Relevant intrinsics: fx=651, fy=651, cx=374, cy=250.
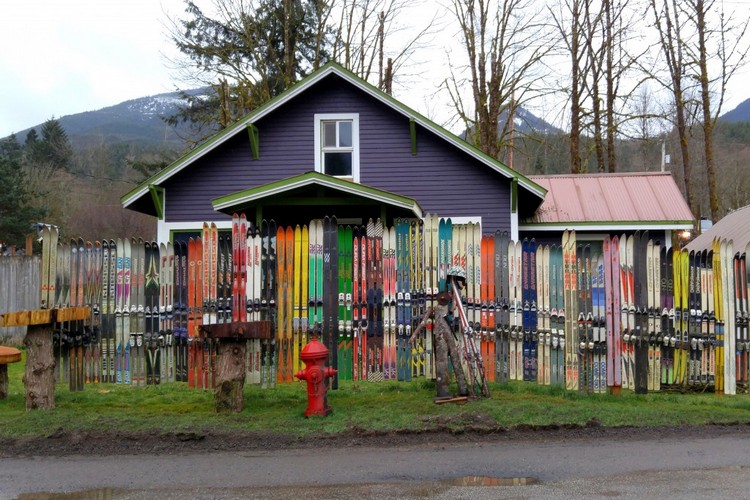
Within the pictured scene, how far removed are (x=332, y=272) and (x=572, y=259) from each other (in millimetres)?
3020

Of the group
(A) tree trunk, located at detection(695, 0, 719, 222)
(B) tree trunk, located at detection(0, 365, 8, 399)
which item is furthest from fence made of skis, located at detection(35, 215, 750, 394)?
(A) tree trunk, located at detection(695, 0, 719, 222)

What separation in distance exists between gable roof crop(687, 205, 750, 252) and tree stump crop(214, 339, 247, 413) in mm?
16335

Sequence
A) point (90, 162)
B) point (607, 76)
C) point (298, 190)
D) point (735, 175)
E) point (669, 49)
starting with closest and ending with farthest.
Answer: point (298, 190)
point (669, 49)
point (607, 76)
point (735, 175)
point (90, 162)

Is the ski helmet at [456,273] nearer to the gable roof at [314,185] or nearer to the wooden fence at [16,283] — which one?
the gable roof at [314,185]

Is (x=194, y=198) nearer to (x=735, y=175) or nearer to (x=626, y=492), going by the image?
(x=626, y=492)

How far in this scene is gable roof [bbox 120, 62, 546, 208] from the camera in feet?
50.1

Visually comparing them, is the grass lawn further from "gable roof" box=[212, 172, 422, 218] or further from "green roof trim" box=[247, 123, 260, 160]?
"green roof trim" box=[247, 123, 260, 160]

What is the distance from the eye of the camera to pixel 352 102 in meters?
16.1

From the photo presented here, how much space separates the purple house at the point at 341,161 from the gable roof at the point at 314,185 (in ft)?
8.54

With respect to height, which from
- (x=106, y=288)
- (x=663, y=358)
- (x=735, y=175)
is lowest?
(x=663, y=358)

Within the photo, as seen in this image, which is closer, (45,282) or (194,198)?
(45,282)

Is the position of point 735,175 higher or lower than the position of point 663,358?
higher

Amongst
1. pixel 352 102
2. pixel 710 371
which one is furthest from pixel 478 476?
pixel 352 102

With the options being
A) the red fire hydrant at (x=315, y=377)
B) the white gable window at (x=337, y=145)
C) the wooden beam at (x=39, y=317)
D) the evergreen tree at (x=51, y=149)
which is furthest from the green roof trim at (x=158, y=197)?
the evergreen tree at (x=51, y=149)
